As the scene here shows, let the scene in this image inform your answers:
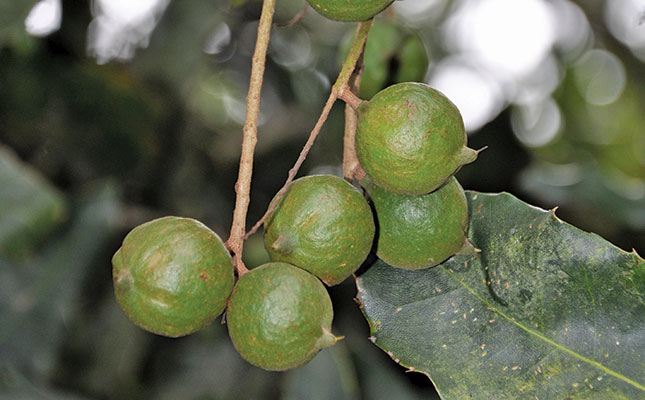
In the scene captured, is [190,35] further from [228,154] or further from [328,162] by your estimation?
[328,162]

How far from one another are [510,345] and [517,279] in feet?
0.38

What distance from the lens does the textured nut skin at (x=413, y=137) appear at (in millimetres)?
1037

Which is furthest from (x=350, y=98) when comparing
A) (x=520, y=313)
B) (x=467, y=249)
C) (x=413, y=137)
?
(x=520, y=313)

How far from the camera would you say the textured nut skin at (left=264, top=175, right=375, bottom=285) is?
1055mm

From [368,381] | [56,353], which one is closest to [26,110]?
[56,353]

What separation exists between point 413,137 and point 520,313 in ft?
1.26

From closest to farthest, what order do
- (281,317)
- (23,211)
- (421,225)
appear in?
(281,317) → (421,225) → (23,211)

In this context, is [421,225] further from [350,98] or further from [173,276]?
[173,276]

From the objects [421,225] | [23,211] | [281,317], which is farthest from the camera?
[23,211]

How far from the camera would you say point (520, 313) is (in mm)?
1172

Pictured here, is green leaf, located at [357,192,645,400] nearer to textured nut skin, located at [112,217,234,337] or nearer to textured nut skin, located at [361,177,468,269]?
textured nut skin, located at [361,177,468,269]

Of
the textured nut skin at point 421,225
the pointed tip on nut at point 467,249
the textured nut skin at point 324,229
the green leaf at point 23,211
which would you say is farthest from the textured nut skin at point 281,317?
the green leaf at point 23,211

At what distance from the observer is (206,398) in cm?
287

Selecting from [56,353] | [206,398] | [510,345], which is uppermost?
Result: [510,345]
